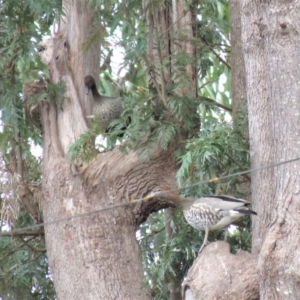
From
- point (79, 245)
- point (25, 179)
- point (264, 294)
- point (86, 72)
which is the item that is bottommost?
point (264, 294)

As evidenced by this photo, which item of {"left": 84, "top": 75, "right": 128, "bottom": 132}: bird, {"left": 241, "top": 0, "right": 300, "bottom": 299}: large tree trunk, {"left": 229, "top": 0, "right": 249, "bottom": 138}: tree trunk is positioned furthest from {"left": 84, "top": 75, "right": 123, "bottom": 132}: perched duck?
{"left": 241, "top": 0, "right": 300, "bottom": 299}: large tree trunk

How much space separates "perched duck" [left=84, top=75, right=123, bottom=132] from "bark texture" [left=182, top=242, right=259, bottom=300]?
2.32m

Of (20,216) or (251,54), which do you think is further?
(20,216)

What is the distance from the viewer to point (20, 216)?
8836mm

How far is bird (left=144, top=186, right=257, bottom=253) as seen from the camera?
6.66 metres

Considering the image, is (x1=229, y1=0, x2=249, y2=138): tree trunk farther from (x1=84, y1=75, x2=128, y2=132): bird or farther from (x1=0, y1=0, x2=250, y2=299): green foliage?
(x1=84, y1=75, x2=128, y2=132): bird

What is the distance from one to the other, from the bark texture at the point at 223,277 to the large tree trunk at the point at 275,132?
0.18 metres

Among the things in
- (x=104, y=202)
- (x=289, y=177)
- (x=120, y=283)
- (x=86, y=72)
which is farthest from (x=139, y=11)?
(x=289, y=177)

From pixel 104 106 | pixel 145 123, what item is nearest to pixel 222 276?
pixel 145 123

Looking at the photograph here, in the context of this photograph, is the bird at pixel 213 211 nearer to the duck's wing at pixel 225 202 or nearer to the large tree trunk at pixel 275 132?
the duck's wing at pixel 225 202

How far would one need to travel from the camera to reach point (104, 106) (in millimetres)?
8828

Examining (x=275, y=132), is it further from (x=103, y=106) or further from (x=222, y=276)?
(x=103, y=106)

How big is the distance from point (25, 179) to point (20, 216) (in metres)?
0.59

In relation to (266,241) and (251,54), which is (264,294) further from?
(251,54)
